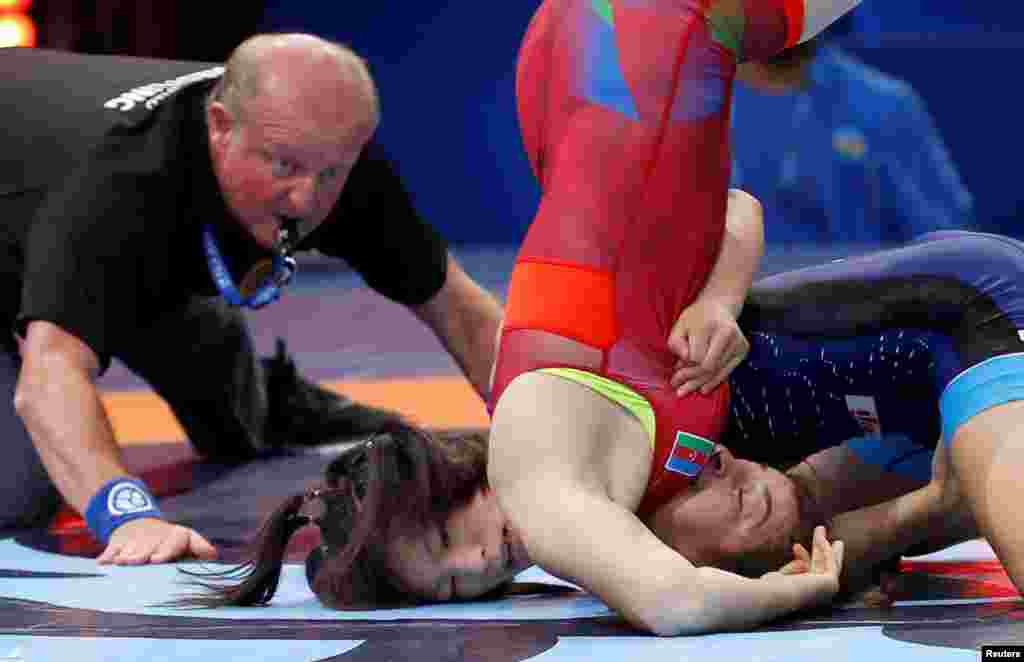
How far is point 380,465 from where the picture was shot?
2752 mm

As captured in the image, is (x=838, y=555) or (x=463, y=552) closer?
(x=838, y=555)

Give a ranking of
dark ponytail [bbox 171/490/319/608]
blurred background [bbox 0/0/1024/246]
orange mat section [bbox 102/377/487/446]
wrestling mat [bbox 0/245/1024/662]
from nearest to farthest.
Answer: wrestling mat [bbox 0/245/1024/662] → dark ponytail [bbox 171/490/319/608] → orange mat section [bbox 102/377/487/446] → blurred background [bbox 0/0/1024/246]

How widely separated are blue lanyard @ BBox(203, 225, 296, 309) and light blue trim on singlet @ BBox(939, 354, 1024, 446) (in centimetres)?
171

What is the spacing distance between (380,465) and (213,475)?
1882 mm

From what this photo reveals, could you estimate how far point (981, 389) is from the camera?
104 inches

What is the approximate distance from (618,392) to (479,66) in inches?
294

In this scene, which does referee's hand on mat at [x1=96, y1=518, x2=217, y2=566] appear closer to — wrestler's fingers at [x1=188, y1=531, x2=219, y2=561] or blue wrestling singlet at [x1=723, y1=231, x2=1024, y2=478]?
wrestler's fingers at [x1=188, y1=531, x2=219, y2=561]

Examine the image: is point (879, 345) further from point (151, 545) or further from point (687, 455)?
Result: point (151, 545)

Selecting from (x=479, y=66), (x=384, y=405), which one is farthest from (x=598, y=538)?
(x=479, y=66)

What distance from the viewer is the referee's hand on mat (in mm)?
3350

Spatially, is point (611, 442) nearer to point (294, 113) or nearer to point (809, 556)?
point (809, 556)

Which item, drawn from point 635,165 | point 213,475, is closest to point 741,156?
point 213,475

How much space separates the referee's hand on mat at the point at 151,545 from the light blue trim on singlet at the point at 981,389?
1451mm

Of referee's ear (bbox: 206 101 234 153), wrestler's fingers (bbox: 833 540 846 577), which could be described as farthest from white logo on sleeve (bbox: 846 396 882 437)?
referee's ear (bbox: 206 101 234 153)
